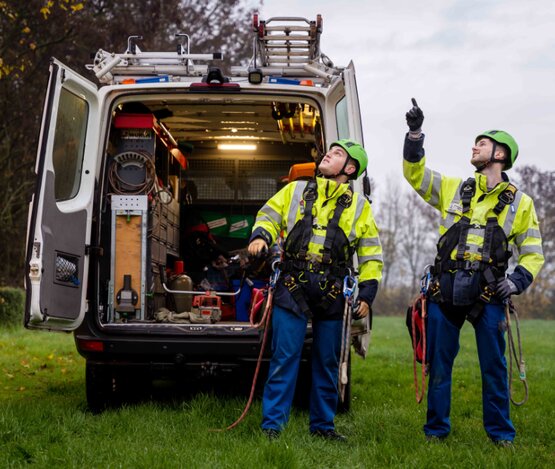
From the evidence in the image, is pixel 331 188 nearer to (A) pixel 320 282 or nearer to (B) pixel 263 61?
(A) pixel 320 282

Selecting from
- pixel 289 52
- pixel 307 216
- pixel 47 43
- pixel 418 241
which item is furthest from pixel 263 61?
pixel 418 241

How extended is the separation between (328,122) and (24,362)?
5414mm

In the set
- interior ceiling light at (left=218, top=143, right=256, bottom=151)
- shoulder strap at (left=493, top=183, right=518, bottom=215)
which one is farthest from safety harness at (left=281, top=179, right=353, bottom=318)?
interior ceiling light at (left=218, top=143, right=256, bottom=151)

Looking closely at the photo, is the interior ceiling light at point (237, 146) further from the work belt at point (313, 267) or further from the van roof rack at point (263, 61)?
the work belt at point (313, 267)

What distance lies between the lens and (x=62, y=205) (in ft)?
18.6

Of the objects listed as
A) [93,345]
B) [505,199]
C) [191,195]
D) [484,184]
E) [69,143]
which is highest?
[191,195]

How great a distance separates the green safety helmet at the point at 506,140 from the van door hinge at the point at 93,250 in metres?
2.69

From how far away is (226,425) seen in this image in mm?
5691

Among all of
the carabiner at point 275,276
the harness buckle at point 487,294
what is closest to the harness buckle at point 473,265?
the harness buckle at point 487,294

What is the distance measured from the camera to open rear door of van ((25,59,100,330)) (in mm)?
5301

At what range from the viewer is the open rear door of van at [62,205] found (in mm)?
5301

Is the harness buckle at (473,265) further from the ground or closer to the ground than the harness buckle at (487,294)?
further from the ground

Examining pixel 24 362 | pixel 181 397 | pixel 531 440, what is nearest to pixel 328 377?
pixel 531 440

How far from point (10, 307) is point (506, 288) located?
38.1 feet
